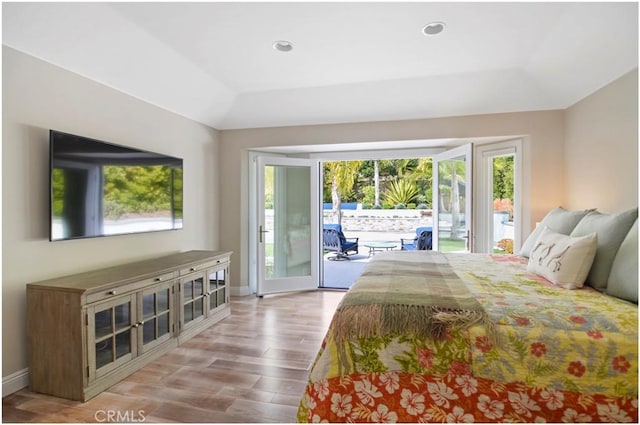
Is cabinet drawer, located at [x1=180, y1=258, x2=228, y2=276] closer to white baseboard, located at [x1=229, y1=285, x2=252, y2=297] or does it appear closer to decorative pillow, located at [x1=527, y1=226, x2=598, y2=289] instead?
white baseboard, located at [x1=229, y1=285, x2=252, y2=297]

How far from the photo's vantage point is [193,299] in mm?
3191

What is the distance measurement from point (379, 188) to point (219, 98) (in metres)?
8.06

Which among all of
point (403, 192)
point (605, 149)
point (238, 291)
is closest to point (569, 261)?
point (605, 149)

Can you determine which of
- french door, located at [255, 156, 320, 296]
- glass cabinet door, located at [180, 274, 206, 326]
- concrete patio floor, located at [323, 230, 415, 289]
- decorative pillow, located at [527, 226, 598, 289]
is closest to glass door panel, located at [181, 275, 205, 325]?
glass cabinet door, located at [180, 274, 206, 326]

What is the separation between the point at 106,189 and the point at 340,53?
7.56ft

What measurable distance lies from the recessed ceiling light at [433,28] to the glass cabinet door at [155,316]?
2.95m

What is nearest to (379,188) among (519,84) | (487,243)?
(487,243)

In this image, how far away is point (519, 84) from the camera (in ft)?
11.1

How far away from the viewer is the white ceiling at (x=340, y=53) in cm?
225

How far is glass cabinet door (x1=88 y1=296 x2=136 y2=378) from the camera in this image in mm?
2158

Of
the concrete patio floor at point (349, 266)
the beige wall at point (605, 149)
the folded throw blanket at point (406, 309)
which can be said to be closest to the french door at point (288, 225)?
the concrete patio floor at point (349, 266)

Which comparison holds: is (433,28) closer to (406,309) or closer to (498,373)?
(406,309)

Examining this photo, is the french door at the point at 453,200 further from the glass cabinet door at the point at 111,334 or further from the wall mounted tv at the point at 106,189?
the glass cabinet door at the point at 111,334

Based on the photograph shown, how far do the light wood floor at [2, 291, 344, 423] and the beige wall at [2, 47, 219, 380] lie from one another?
2.06ft
